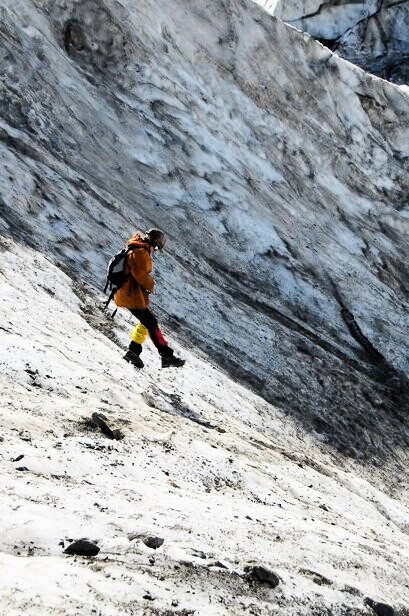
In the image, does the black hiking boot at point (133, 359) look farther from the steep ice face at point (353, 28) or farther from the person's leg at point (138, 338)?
the steep ice face at point (353, 28)

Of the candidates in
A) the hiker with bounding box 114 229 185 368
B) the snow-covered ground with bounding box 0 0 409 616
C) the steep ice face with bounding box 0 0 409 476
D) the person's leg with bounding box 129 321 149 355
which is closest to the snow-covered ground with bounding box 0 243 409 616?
the snow-covered ground with bounding box 0 0 409 616

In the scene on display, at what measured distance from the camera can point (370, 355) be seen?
17906 millimetres

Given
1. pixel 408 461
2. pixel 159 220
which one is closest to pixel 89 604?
pixel 408 461

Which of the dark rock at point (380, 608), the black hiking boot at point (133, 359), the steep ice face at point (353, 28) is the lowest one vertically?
the black hiking boot at point (133, 359)

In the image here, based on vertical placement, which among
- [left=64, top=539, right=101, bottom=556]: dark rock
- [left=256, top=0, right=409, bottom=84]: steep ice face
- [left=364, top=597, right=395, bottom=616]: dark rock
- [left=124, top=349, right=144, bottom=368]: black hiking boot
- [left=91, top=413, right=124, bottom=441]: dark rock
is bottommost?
[left=124, top=349, right=144, bottom=368]: black hiking boot

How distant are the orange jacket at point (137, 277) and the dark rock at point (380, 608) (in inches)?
218

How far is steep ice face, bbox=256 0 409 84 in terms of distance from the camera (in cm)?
4512

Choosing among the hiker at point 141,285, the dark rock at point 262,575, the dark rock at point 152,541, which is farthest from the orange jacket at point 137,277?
the dark rock at point 262,575

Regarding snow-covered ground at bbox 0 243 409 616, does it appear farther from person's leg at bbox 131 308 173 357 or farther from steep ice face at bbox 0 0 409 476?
steep ice face at bbox 0 0 409 476

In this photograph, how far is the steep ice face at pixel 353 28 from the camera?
45.1 m

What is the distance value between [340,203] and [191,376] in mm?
13108

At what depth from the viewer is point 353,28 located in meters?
45.4

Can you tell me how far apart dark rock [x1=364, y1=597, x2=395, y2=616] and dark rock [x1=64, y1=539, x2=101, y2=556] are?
238 centimetres

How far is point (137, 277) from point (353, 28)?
40673 millimetres
